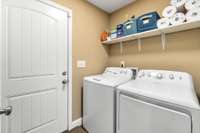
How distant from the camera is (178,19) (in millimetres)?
1426

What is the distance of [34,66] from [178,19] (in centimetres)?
199

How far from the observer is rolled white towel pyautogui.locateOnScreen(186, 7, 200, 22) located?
127 cm

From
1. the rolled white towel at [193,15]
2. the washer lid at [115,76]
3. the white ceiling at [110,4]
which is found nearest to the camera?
the rolled white towel at [193,15]

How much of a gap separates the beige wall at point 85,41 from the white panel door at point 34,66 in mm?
216

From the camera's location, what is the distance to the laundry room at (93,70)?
112 centimetres

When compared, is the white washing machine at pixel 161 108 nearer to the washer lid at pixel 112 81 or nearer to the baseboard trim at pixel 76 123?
the washer lid at pixel 112 81

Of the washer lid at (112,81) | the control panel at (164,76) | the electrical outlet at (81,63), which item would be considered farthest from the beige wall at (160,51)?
the electrical outlet at (81,63)

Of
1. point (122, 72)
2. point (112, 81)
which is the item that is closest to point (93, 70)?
point (122, 72)

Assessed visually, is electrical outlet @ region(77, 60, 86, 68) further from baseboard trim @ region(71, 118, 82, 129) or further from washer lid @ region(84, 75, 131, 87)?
baseboard trim @ region(71, 118, 82, 129)

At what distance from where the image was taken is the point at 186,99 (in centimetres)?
89

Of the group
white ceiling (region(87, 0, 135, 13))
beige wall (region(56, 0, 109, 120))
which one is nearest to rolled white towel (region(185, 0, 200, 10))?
white ceiling (region(87, 0, 135, 13))

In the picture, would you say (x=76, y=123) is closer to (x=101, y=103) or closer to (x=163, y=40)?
(x=101, y=103)

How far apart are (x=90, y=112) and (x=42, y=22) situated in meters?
1.55

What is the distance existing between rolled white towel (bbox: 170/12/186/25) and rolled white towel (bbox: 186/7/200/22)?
51 mm
